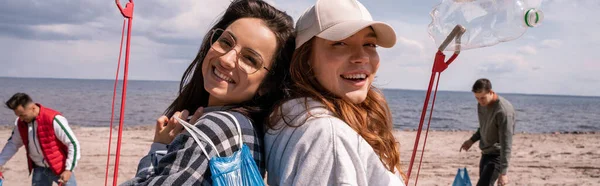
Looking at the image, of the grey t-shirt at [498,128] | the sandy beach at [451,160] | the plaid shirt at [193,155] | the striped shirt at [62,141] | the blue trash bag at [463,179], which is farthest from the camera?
the sandy beach at [451,160]

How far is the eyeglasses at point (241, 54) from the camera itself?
187 centimetres

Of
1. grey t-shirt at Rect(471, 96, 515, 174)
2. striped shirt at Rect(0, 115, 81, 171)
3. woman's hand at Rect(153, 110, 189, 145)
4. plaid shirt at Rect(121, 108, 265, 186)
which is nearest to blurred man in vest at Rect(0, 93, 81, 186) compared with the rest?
striped shirt at Rect(0, 115, 81, 171)

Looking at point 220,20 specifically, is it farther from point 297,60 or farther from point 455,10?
point 455,10

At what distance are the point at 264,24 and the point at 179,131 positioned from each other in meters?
0.49

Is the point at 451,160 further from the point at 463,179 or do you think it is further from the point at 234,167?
the point at 234,167

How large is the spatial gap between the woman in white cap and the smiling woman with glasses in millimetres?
87

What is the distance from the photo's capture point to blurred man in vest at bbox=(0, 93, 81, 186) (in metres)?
5.38

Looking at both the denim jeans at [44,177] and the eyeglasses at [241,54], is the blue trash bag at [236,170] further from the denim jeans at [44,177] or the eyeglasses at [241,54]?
the denim jeans at [44,177]

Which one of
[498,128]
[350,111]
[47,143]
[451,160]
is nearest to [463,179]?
[498,128]

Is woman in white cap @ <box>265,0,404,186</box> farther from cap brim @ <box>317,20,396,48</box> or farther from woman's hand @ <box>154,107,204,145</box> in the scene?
woman's hand @ <box>154,107,204,145</box>

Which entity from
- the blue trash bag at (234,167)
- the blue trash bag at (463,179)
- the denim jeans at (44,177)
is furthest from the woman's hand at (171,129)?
the denim jeans at (44,177)

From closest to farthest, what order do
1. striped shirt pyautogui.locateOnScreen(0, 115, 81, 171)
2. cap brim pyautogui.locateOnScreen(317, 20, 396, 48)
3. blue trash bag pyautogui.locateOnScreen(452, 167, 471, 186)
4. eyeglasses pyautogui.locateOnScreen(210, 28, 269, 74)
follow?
cap brim pyautogui.locateOnScreen(317, 20, 396, 48) → eyeglasses pyautogui.locateOnScreen(210, 28, 269, 74) → blue trash bag pyautogui.locateOnScreen(452, 167, 471, 186) → striped shirt pyautogui.locateOnScreen(0, 115, 81, 171)

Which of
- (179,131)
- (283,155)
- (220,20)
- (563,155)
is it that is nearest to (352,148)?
(283,155)

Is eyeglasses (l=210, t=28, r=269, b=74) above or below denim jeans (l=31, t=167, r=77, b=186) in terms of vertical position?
above
